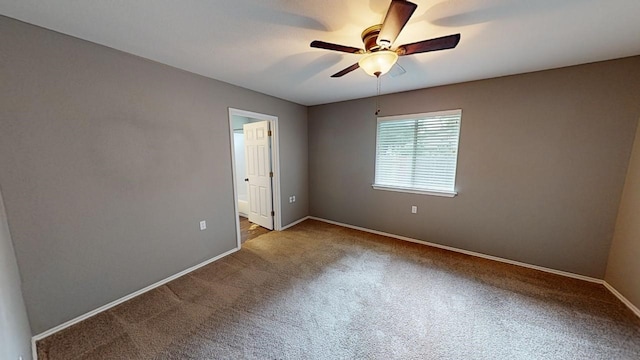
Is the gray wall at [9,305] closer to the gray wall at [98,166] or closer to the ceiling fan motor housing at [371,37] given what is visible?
the gray wall at [98,166]

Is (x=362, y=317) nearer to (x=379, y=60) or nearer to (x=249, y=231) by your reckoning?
(x=379, y=60)

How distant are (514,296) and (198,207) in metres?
3.61

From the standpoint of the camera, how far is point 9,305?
3.92ft

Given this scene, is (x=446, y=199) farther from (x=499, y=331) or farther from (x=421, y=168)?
(x=499, y=331)

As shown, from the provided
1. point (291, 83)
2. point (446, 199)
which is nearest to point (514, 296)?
point (446, 199)

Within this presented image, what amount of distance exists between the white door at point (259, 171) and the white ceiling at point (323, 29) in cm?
148

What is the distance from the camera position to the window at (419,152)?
9.93 feet

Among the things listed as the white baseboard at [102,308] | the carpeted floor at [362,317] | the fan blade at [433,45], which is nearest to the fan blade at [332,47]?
the fan blade at [433,45]

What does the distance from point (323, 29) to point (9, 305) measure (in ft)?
8.45

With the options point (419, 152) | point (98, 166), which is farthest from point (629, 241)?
point (98, 166)

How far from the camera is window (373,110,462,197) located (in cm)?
303

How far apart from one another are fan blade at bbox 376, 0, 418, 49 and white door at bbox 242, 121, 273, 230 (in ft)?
8.72

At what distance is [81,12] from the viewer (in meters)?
1.43

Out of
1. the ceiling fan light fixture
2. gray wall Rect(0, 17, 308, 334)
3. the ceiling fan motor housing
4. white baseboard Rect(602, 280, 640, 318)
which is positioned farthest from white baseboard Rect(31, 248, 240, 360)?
white baseboard Rect(602, 280, 640, 318)
